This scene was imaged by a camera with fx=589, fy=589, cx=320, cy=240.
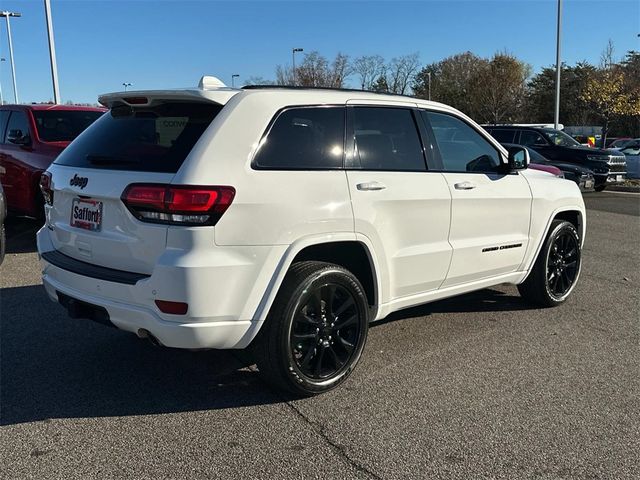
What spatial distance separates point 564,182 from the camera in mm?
5566

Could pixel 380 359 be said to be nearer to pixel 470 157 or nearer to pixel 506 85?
pixel 470 157

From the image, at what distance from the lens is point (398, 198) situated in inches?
153

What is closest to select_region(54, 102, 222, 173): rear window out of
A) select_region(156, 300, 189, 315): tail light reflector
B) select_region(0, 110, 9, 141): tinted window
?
select_region(156, 300, 189, 315): tail light reflector

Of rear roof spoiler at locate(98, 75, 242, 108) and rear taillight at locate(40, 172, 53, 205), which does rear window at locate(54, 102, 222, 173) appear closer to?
rear roof spoiler at locate(98, 75, 242, 108)

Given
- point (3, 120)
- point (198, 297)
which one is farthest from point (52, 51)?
point (198, 297)

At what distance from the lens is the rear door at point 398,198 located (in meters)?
3.74

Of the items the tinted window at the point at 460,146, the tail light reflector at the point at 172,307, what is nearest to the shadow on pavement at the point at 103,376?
the tail light reflector at the point at 172,307

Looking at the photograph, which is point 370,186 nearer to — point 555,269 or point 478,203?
point 478,203

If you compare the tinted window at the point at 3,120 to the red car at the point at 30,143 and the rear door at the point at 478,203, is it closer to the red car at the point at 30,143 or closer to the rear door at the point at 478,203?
the red car at the point at 30,143

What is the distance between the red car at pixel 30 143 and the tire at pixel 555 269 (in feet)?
19.5

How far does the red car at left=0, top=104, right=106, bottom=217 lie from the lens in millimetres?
7676

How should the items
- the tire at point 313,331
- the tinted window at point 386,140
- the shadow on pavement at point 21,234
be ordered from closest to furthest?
the tire at point 313,331
the tinted window at point 386,140
the shadow on pavement at point 21,234

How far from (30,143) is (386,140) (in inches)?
231

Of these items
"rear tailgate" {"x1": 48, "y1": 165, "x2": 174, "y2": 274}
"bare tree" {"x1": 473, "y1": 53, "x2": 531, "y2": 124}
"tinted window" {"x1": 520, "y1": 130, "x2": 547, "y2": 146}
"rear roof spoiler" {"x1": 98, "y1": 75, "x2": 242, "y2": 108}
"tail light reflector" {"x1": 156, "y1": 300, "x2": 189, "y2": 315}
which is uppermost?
"bare tree" {"x1": 473, "y1": 53, "x2": 531, "y2": 124}
